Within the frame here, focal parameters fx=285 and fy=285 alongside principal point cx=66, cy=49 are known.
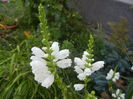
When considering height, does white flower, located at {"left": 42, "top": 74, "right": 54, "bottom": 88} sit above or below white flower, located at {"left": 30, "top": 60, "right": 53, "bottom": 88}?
below

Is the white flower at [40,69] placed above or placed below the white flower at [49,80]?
above

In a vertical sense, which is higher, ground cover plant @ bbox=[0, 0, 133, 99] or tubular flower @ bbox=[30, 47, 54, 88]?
tubular flower @ bbox=[30, 47, 54, 88]

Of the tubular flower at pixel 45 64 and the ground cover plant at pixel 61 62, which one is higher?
the tubular flower at pixel 45 64

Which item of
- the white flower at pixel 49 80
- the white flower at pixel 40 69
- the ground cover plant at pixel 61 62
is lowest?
the ground cover plant at pixel 61 62

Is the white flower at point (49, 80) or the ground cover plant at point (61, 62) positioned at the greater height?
the white flower at point (49, 80)

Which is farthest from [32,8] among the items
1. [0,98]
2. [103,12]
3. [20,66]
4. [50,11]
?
[0,98]

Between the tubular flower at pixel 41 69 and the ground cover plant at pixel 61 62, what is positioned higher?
the tubular flower at pixel 41 69

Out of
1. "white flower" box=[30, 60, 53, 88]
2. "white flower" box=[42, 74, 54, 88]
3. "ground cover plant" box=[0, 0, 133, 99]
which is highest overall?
"white flower" box=[30, 60, 53, 88]

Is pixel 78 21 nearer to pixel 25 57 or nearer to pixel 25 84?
pixel 25 57
